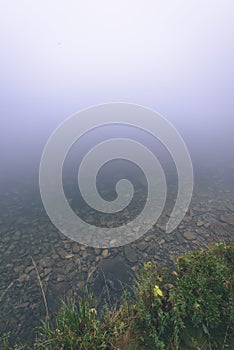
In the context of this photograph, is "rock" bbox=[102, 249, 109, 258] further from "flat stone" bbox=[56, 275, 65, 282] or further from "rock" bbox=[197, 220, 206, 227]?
"rock" bbox=[197, 220, 206, 227]

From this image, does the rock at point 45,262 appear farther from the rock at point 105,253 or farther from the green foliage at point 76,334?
the green foliage at point 76,334

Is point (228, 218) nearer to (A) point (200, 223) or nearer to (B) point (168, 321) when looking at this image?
(A) point (200, 223)

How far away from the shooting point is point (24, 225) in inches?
291

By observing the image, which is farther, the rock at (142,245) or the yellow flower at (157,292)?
the rock at (142,245)

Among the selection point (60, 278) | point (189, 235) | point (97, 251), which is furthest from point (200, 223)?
point (60, 278)

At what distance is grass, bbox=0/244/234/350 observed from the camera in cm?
248

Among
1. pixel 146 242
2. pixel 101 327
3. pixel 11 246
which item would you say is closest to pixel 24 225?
pixel 11 246

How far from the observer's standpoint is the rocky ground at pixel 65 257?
15.1ft

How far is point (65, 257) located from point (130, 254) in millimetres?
1684

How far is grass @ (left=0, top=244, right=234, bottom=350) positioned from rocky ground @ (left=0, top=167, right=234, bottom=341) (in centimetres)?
98

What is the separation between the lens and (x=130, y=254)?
5.82m

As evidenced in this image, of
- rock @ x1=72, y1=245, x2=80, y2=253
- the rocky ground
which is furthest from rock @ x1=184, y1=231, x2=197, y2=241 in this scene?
rock @ x1=72, y1=245, x2=80, y2=253

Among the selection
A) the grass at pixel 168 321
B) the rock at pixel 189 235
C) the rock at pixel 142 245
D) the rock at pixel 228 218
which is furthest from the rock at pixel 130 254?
the rock at pixel 228 218

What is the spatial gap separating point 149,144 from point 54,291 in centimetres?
1526
